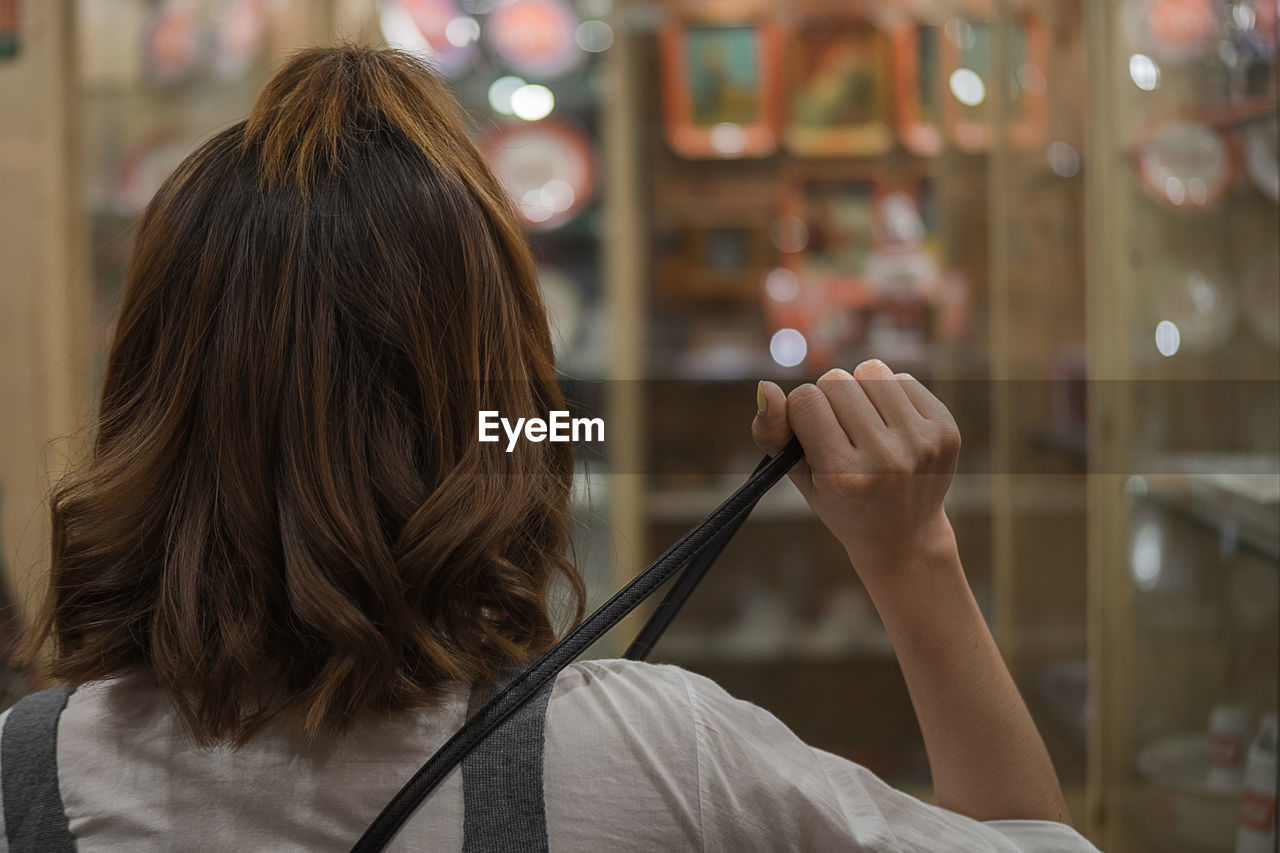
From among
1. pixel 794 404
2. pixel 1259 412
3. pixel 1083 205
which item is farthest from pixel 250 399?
pixel 1083 205

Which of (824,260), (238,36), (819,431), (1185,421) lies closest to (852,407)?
(819,431)

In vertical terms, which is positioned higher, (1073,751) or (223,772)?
(223,772)

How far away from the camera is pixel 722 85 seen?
2.40 m

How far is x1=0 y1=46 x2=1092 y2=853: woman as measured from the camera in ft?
1.56

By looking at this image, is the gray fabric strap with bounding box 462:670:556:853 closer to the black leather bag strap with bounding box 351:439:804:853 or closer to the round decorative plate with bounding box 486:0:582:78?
the black leather bag strap with bounding box 351:439:804:853

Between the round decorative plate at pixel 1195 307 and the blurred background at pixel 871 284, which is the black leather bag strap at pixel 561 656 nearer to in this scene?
the blurred background at pixel 871 284

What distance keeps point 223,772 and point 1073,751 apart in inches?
44.2

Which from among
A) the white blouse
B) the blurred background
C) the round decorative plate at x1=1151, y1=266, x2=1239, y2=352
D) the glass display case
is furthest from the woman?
the round decorative plate at x1=1151, y1=266, x2=1239, y2=352

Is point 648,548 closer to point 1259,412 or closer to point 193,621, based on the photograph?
point 1259,412

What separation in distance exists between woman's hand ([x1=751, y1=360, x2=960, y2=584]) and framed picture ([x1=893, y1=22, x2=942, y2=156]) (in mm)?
1998

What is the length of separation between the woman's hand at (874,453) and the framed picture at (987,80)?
1.27m

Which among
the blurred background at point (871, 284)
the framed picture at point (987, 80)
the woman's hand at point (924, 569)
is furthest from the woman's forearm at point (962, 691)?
the framed picture at point (987, 80)

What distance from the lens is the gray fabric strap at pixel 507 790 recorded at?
0.46m

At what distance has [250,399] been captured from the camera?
49 centimetres
